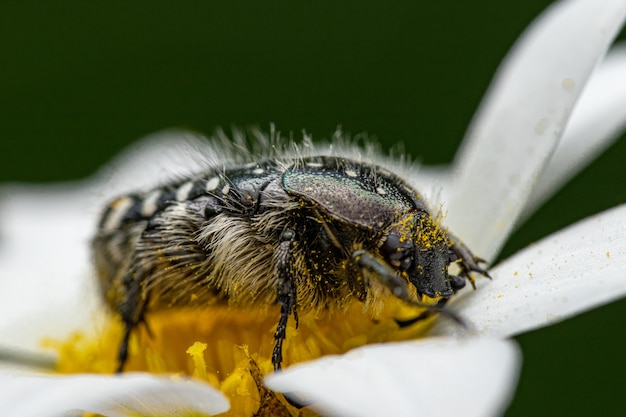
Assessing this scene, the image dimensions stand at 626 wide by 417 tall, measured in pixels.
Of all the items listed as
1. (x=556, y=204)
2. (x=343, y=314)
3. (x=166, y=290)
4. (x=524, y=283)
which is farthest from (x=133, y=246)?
(x=556, y=204)

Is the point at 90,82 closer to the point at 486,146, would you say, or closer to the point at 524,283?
the point at 486,146

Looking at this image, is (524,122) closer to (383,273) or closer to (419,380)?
(383,273)

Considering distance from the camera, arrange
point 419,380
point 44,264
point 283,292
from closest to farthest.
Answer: point 419,380 → point 283,292 → point 44,264

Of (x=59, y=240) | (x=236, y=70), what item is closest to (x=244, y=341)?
(x=59, y=240)

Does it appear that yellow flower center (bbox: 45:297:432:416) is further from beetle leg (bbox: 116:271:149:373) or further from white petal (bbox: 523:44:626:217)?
white petal (bbox: 523:44:626:217)

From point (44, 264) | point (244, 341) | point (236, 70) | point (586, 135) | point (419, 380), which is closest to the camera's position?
point (419, 380)

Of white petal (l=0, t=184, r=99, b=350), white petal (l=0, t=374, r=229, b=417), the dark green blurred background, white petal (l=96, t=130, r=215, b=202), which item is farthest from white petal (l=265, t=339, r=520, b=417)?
the dark green blurred background

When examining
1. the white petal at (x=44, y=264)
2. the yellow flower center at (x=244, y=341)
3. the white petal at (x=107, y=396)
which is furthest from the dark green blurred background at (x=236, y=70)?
the white petal at (x=107, y=396)
